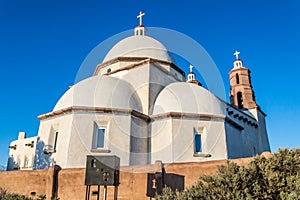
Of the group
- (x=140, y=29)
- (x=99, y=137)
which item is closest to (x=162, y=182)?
(x=99, y=137)

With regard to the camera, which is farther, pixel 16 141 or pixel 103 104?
pixel 16 141

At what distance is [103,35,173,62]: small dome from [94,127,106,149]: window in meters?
8.36

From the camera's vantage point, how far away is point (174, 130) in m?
14.4

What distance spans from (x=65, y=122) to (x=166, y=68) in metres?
9.41

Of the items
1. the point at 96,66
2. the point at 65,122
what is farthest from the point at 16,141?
the point at 65,122

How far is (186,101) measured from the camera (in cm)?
1551

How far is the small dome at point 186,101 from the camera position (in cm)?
1522

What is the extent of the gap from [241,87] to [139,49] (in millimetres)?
12383

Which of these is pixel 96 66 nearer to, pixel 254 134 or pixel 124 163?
pixel 124 163

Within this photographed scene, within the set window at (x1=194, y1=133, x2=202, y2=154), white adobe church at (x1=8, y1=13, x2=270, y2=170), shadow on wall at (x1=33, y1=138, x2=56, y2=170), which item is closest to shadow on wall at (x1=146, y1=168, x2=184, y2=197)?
white adobe church at (x1=8, y1=13, x2=270, y2=170)

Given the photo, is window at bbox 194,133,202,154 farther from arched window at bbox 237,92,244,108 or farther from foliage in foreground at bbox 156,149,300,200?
arched window at bbox 237,92,244,108

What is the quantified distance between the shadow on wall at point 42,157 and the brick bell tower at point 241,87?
1927 centimetres

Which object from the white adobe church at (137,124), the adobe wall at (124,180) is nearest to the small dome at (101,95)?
the white adobe church at (137,124)

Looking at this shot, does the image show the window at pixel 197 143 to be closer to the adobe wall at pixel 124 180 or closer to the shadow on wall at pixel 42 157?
the adobe wall at pixel 124 180
